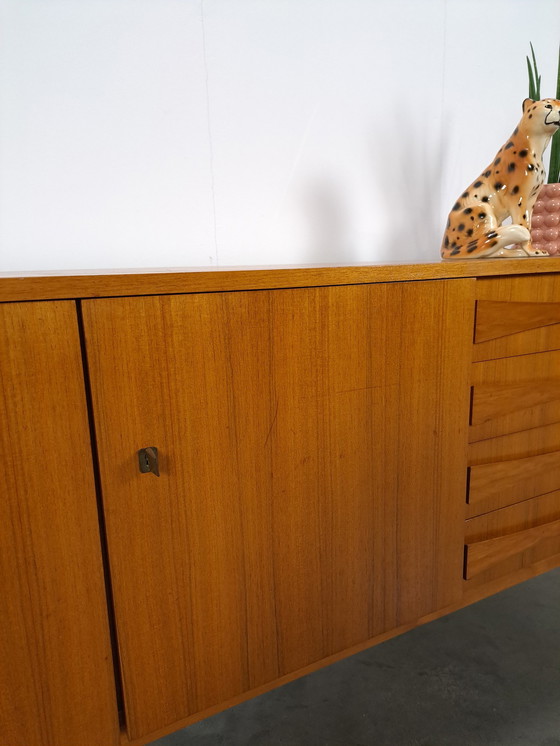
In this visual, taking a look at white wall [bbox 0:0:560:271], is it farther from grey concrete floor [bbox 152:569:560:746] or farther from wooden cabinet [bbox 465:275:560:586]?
grey concrete floor [bbox 152:569:560:746]

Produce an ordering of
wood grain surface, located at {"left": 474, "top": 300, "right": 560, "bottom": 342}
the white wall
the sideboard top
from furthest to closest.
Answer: the white wall
wood grain surface, located at {"left": 474, "top": 300, "right": 560, "bottom": 342}
the sideboard top

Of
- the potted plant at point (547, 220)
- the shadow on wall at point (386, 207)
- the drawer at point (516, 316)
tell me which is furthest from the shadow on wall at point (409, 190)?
the drawer at point (516, 316)

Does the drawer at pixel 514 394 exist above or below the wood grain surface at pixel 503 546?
above

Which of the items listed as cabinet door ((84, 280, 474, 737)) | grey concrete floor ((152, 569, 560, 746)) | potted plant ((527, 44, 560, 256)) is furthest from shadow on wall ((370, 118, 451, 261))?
grey concrete floor ((152, 569, 560, 746))

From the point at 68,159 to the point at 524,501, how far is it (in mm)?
957

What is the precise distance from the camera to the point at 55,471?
0.53 metres

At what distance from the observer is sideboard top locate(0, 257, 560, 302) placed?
0.50 meters

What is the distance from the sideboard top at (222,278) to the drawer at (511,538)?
0.39 metres

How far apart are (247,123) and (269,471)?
71cm

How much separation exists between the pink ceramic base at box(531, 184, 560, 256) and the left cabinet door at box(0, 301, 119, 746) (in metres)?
0.87

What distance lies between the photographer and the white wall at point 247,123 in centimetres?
87

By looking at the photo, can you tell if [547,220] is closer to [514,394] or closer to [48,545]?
[514,394]

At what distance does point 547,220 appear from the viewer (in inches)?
39.3

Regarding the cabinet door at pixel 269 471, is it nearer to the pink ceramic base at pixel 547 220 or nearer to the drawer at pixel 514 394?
the drawer at pixel 514 394
